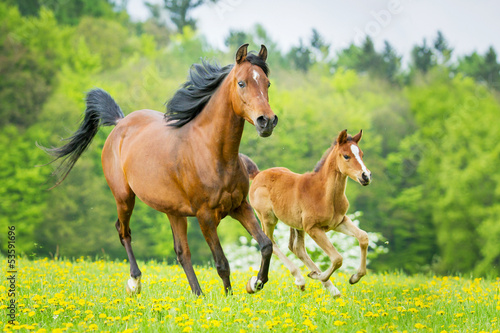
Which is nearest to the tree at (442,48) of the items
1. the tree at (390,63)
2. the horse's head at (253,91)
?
the tree at (390,63)

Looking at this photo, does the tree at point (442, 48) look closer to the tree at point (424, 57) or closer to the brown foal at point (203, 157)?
the tree at point (424, 57)

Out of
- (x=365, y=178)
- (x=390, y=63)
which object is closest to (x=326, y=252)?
(x=365, y=178)

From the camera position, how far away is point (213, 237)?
5504 millimetres

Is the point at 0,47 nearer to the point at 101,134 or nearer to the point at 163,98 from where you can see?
the point at 101,134

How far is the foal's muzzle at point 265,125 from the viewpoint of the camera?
4734 millimetres

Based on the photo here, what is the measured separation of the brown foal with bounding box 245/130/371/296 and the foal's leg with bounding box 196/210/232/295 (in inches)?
52.1

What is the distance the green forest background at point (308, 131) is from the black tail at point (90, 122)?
1678 centimetres

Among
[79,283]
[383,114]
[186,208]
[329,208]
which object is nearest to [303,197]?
[329,208]

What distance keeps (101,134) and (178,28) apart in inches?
881

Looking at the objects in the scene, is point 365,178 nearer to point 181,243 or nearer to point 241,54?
point 241,54

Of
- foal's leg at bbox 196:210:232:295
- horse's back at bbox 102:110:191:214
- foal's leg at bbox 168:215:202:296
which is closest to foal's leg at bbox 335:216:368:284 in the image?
foal's leg at bbox 196:210:232:295

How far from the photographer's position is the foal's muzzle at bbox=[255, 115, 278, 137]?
15.5 ft

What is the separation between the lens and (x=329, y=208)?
655cm

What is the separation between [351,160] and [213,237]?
193cm
